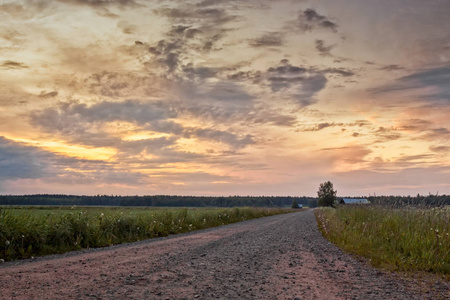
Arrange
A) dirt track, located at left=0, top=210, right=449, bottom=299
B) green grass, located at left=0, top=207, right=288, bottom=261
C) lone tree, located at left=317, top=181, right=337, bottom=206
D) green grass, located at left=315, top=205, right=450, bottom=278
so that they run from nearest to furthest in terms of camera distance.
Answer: dirt track, located at left=0, top=210, right=449, bottom=299 < green grass, located at left=315, top=205, right=450, bottom=278 < green grass, located at left=0, top=207, right=288, bottom=261 < lone tree, located at left=317, top=181, right=337, bottom=206

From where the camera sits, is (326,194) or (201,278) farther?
(326,194)

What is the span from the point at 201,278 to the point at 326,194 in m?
134

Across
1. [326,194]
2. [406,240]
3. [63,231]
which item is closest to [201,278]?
[406,240]

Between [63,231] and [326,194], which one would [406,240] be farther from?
[326,194]

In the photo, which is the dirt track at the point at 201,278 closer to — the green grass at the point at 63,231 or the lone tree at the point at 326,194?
the green grass at the point at 63,231

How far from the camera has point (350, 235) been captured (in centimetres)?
1560

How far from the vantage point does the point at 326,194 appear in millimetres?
135125

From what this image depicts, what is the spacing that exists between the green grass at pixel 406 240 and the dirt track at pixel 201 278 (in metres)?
0.98

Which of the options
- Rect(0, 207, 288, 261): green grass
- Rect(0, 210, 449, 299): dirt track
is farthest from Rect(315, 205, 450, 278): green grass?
Rect(0, 207, 288, 261): green grass

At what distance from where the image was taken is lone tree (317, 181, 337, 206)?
133750mm

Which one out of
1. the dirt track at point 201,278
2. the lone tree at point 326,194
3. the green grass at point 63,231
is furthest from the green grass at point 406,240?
the lone tree at point 326,194

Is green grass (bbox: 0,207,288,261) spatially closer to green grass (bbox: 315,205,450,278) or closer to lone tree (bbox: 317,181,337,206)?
green grass (bbox: 315,205,450,278)

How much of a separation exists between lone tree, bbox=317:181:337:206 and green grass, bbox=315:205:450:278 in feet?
401

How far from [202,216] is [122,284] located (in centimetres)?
2284
